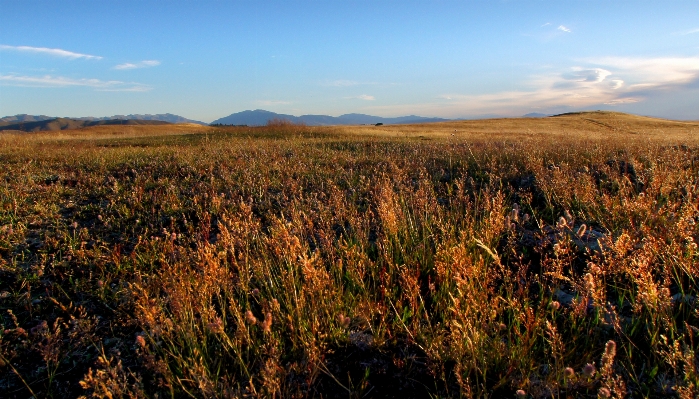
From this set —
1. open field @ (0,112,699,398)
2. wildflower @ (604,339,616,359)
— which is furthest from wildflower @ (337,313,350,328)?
wildflower @ (604,339,616,359)

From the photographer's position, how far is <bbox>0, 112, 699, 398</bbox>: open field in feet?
7.12

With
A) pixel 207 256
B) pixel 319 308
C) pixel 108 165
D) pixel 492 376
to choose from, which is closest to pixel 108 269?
pixel 207 256

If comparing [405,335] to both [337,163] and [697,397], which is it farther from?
[337,163]

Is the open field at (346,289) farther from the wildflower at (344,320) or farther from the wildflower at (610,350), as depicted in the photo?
→ the wildflower at (344,320)

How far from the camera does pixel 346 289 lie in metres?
3.14

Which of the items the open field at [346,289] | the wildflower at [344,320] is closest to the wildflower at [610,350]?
the open field at [346,289]

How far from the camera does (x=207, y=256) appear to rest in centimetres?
251

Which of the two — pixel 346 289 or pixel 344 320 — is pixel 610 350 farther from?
pixel 346 289

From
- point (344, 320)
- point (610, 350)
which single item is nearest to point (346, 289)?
point (344, 320)

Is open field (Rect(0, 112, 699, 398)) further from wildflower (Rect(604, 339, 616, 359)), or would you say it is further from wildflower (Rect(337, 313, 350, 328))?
wildflower (Rect(337, 313, 350, 328))

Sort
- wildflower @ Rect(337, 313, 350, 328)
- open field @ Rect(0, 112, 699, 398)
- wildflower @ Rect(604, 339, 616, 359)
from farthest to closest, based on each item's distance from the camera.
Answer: open field @ Rect(0, 112, 699, 398), wildflower @ Rect(337, 313, 350, 328), wildflower @ Rect(604, 339, 616, 359)

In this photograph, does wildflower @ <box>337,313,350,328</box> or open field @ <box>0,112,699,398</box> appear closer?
wildflower @ <box>337,313,350,328</box>

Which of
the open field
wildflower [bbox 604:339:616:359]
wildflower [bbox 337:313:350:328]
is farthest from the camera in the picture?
the open field

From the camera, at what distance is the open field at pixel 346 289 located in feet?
7.12
